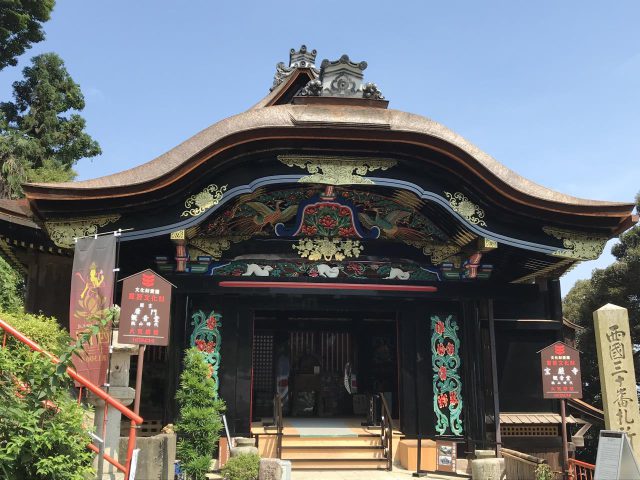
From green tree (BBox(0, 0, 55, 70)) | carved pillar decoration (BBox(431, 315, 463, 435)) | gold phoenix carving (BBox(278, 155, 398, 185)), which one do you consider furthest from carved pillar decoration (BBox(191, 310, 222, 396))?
green tree (BBox(0, 0, 55, 70))

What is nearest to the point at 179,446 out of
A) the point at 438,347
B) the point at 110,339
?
the point at 110,339

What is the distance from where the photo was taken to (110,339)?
6.46 m

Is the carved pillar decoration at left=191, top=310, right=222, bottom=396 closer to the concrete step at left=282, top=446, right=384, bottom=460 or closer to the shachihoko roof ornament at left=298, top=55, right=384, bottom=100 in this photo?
the concrete step at left=282, top=446, right=384, bottom=460

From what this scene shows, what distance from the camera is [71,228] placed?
9.34 meters

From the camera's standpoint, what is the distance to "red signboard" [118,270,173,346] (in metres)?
6.80

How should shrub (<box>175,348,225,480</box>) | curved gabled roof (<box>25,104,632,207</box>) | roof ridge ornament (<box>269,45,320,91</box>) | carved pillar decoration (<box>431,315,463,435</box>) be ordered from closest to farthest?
shrub (<box>175,348,225,480</box>)
curved gabled roof (<box>25,104,632,207</box>)
carved pillar decoration (<box>431,315,463,435</box>)
roof ridge ornament (<box>269,45,320,91</box>)

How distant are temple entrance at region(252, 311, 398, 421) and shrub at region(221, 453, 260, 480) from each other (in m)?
6.56

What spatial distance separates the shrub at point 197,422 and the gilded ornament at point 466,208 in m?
4.80

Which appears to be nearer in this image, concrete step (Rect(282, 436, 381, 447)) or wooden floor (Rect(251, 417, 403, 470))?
wooden floor (Rect(251, 417, 403, 470))

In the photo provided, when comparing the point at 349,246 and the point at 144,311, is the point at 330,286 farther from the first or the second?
the point at 144,311

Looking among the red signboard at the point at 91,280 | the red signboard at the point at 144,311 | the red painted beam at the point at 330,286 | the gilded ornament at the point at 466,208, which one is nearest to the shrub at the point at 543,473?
the red painted beam at the point at 330,286

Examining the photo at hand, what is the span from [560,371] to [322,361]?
28.3 ft

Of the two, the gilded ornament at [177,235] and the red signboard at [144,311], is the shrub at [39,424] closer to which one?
the red signboard at [144,311]

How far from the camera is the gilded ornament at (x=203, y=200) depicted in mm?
9492
